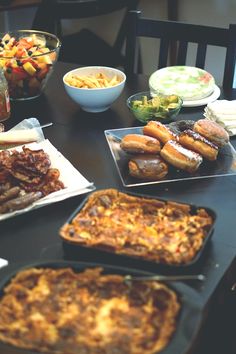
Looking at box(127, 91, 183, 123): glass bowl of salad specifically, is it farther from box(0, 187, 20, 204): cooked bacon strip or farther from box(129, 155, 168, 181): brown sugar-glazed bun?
box(0, 187, 20, 204): cooked bacon strip

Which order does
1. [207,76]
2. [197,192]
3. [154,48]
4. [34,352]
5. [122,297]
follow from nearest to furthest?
[34,352]
[122,297]
[197,192]
[207,76]
[154,48]

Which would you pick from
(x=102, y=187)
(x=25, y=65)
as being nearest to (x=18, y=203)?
(x=102, y=187)

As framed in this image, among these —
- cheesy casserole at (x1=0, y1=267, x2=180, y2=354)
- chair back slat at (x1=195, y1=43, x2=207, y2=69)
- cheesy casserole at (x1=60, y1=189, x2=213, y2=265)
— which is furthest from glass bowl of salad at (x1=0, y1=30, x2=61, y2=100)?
cheesy casserole at (x1=0, y1=267, x2=180, y2=354)

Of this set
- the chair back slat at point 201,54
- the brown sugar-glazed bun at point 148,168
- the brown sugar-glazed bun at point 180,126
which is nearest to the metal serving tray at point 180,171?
the brown sugar-glazed bun at point 148,168

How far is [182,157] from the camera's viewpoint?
125 cm

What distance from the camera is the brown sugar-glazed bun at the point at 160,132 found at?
1310 millimetres

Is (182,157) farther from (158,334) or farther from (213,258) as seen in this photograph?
(158,334)

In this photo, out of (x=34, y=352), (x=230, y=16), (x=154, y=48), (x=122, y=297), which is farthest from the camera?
(x=154, y=48)

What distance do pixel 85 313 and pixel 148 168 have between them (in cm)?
52

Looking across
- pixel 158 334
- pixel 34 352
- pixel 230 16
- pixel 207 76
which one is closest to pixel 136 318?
pixel 158 334

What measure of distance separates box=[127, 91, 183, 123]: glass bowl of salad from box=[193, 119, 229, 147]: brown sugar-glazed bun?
156 mm

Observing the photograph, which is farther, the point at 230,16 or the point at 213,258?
the point at 230,16

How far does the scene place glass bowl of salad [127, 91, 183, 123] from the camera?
149cm

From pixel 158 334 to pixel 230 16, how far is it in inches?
110
